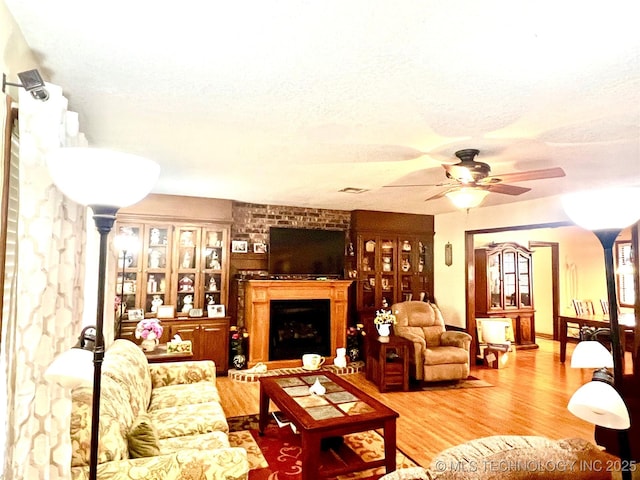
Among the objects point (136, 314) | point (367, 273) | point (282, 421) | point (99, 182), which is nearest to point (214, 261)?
point (136, 314)

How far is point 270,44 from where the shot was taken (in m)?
1.66

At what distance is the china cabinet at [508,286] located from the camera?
23.7 feet

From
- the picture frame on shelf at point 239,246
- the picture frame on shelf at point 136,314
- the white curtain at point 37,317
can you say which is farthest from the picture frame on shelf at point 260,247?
the white curtain at point 37,317

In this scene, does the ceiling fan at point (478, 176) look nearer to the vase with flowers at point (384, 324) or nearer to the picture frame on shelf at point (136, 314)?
the vase with flowers at point (384, 324)

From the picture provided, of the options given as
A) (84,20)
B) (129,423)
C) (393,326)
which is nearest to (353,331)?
(393,326)

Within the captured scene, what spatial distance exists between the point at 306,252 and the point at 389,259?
1.56 meters

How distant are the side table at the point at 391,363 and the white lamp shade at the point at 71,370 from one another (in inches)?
159

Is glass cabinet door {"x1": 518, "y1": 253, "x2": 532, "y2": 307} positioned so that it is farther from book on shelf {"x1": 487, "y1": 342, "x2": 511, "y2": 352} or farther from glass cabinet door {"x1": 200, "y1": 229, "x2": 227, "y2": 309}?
glass cabinet door {"x1": 200, "y1": 229, "x2": 227, "y2": 309}

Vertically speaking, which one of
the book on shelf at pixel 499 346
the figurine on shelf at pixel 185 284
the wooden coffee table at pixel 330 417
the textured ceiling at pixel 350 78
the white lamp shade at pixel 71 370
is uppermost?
the textured ceiling at pixel 350 78

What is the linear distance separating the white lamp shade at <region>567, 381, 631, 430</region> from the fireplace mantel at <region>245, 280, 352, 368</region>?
15.2ft

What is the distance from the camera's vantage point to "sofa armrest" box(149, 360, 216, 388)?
11.8 feet

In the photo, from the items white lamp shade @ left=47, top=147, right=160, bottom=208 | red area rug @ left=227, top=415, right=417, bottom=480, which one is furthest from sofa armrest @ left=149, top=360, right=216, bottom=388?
white lamp shade @ left=47, top=147, right=160, bottom=208

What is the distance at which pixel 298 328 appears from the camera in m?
5.94

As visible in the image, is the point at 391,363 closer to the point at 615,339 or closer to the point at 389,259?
the point at 389,259
